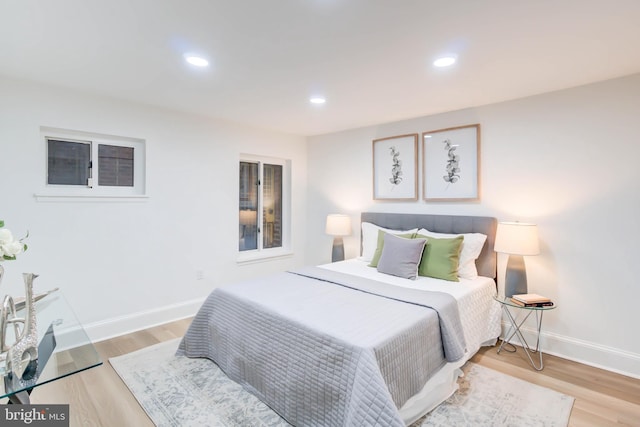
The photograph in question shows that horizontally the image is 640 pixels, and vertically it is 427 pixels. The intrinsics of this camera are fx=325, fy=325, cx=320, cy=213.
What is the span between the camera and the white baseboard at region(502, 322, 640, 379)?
2.53 m

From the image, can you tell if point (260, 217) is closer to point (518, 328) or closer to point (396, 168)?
point (396, 168)

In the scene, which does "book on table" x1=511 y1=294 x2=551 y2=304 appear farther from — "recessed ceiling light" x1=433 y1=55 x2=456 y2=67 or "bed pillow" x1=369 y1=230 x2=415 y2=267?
"recessed ceiling light" x1=433 y1=55 x2=456 y2=67

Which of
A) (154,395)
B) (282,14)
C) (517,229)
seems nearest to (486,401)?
(517,229)

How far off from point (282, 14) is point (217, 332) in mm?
2246

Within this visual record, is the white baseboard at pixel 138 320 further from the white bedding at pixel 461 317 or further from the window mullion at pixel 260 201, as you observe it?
the white bedding at pixel 461 317

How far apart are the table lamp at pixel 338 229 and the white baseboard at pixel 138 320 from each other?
1762 mm

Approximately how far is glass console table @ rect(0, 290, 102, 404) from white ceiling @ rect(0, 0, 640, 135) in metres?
1.68

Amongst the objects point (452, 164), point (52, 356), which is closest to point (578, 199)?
point (452, 164)

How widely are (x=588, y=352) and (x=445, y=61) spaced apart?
2.65 m

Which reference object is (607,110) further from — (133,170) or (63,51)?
(133,170)

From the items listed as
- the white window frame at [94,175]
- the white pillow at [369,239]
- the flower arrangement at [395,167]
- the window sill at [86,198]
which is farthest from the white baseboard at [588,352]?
the white window frame at [94,175]

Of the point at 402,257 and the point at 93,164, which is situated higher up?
the point at 93,164

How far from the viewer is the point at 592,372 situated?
8.46ft

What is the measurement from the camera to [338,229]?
4.22m
